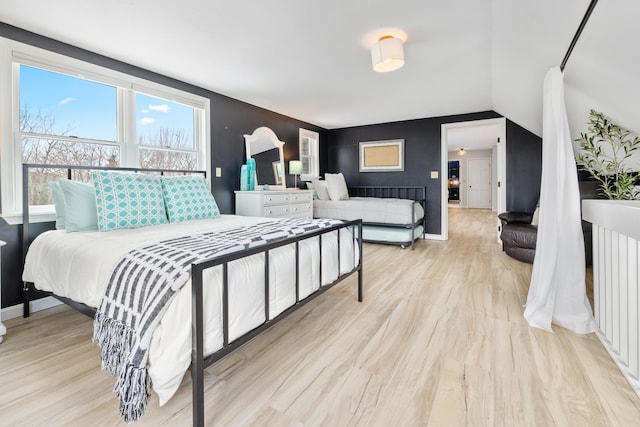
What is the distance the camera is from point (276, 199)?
369 cm

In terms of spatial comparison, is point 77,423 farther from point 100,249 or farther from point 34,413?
point 100,249

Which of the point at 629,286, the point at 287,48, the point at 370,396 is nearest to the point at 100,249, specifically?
the point at 370,396

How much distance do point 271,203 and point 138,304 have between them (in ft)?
8.25

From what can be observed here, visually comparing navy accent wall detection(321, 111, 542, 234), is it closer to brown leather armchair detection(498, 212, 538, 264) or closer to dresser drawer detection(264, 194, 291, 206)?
brown leather armchair detection(498, 212, 538, 264)

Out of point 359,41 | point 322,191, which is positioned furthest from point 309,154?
point 359,41

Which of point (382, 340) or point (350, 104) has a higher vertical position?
point (350, 104)

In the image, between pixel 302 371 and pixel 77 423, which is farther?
pixel 302 371

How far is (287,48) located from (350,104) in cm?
190

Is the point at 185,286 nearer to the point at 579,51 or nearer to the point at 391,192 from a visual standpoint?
the point at 579,51

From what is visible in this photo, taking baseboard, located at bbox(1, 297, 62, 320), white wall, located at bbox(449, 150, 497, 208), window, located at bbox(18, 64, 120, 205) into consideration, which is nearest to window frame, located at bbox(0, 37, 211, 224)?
window, located at bbox(18, 64, 120, 205)

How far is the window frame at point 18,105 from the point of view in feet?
6.93

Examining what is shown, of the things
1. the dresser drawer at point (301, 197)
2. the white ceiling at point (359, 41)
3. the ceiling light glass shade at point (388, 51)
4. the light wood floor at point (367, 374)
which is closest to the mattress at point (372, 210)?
the dresser drawer at point (301, 197)

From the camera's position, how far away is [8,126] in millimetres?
2131

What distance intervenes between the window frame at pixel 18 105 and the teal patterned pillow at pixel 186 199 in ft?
2.24
